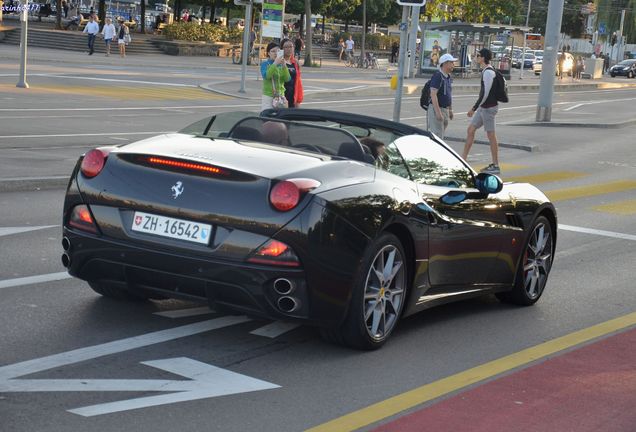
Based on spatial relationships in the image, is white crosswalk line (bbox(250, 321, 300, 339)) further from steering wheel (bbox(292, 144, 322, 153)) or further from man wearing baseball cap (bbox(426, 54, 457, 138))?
man wearing baseball cap (bbox(426, 54, 457, 138))

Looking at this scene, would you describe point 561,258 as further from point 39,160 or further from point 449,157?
point 39,160

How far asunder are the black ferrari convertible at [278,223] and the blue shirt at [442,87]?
11.9m

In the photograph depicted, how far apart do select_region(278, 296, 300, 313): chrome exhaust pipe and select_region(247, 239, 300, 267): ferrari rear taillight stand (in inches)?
6.9

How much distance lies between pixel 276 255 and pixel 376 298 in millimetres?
753

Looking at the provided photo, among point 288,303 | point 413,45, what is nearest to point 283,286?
point 288,303

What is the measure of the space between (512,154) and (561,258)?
13096 millimetres

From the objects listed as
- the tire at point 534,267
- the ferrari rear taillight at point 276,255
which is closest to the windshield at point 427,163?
the tire at point 534,267

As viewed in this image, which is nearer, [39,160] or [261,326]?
[261,326]

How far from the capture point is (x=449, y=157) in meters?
7.98

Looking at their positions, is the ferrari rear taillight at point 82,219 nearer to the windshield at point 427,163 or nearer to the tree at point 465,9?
the windshield at point 427,163

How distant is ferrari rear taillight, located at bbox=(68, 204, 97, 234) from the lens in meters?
6.71

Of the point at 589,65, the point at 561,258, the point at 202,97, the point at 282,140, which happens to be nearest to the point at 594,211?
the point at 561,258

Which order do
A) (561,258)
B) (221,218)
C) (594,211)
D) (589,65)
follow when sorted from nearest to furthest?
1. (221,218)
2. (561,258)
3. (594,211)
4. (589,65)

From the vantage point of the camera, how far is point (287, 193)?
627 centimetres
